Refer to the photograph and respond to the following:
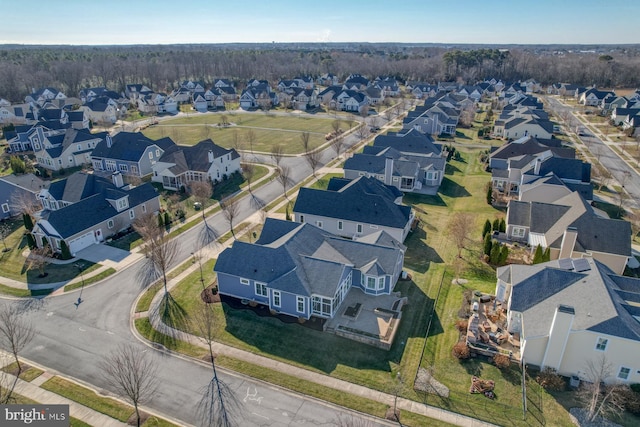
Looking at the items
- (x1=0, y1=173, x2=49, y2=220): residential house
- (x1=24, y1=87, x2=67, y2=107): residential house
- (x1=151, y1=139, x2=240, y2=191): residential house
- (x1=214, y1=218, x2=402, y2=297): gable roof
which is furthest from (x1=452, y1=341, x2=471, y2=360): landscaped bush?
(x1=24, y1=87, x2=67, y2=107): residential house

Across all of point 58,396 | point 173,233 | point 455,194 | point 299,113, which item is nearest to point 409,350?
point 58,396

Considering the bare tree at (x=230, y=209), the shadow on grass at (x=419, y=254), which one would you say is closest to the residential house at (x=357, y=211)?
the shadow on grass at (x=419, y=254)

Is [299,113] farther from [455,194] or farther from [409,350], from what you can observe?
[409,350]

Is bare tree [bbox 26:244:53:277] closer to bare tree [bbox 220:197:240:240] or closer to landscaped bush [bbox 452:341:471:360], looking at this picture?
bare tree [bbox 220:197:240:240]

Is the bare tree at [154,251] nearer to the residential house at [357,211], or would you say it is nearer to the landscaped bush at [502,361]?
the residential house at [357,211]

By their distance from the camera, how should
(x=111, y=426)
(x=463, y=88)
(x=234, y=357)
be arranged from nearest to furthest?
(x=111, y=426), (x=234, y=357), (x=463, y=88)

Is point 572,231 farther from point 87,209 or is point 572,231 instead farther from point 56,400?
point 87,209
